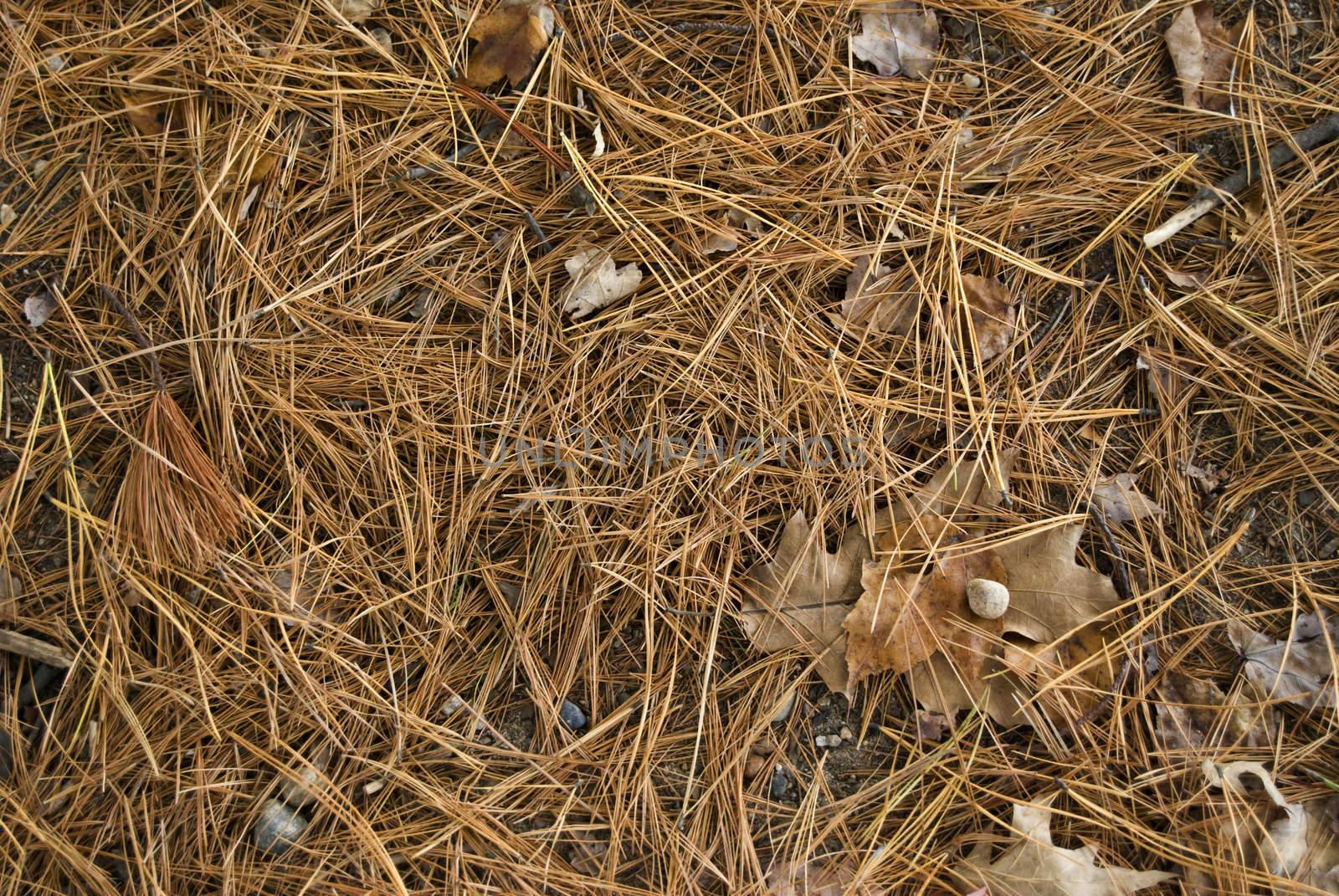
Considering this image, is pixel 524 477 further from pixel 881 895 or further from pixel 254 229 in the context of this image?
pixel 881 895

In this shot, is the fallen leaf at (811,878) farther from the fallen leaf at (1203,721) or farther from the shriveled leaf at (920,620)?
the fallen leaf at (1203,721)

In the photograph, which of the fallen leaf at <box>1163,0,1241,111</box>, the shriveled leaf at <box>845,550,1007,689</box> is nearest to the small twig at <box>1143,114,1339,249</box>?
the fallen leaf at <box>1163,0,1241,111</box>

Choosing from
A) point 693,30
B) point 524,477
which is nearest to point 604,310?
point 524,477

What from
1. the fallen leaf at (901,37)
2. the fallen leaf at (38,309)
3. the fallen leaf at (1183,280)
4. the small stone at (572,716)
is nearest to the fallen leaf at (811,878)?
the small stone at (572,716)

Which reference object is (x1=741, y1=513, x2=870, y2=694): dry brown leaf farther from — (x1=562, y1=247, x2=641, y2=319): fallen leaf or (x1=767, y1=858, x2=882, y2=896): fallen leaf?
(x1=562, y1=247, x2=641, y2=319): fallen leaf

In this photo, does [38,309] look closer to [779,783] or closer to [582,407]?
[582,407]

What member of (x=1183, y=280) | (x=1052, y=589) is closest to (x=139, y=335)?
→ (x=1052, y=589)
